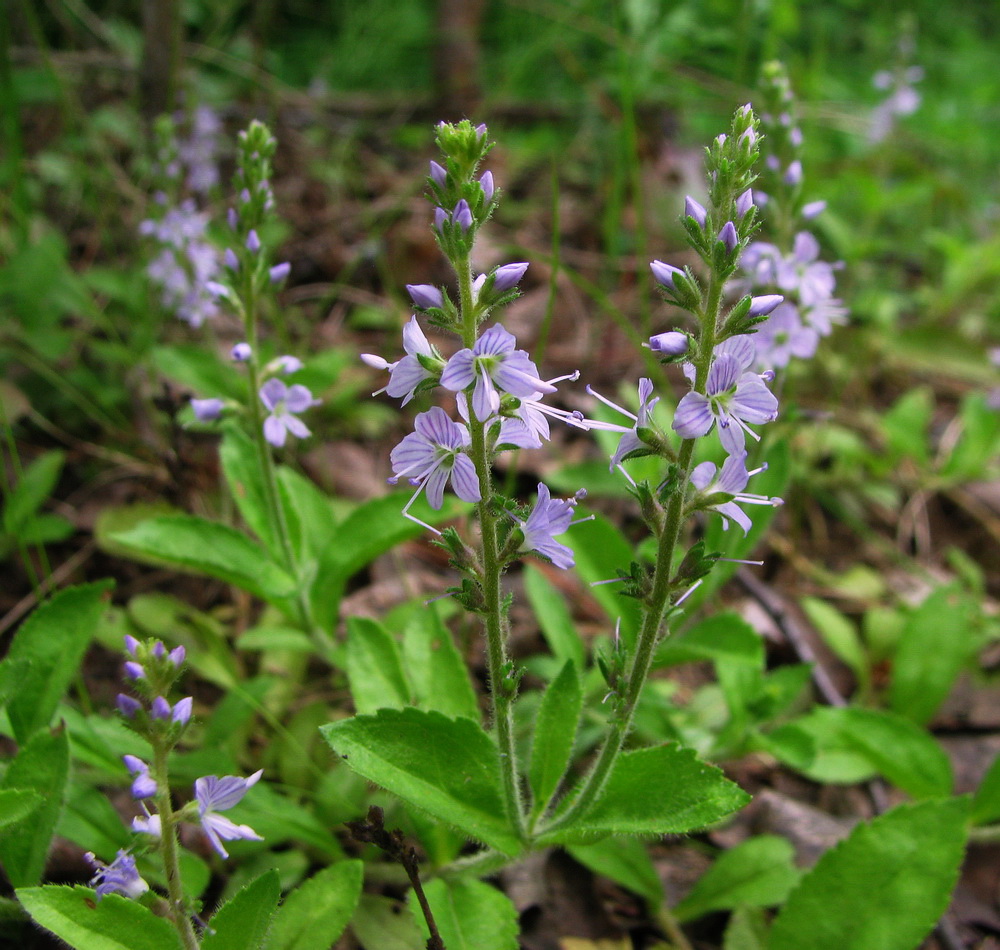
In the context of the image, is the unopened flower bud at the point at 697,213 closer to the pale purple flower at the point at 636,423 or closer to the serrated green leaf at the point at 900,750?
the pale purple flower at the point at 636,423

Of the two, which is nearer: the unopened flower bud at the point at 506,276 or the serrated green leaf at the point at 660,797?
the unopened flower bud at the point at 506,276

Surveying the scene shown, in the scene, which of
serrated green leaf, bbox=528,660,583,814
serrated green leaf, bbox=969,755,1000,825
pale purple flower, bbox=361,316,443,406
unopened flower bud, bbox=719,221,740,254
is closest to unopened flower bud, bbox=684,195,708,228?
unopened flower bud, bbox=719,221,740,254

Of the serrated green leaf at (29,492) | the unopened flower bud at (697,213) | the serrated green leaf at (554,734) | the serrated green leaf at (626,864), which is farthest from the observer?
the serrated green leaf at (29,492)

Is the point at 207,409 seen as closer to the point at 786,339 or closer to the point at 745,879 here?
the point at 786,339

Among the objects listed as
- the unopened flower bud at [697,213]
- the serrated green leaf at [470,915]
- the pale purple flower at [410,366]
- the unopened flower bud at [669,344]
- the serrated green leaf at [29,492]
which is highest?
the unopened flower bud at [697,213]

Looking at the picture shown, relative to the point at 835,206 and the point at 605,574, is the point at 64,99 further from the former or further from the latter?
the point at 835,206

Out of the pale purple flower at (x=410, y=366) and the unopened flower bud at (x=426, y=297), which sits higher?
the unopened flower bud at (x=426, y=297)

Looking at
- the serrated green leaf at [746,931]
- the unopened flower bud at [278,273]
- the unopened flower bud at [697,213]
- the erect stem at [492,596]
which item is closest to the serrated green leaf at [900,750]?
the serrated green leaf at [746,931]

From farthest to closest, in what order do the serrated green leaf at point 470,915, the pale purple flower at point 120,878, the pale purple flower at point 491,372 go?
the serrated green leaf at point 470,915, the pale purple flower at point 120,878, the pale purple flower at point 491,372
